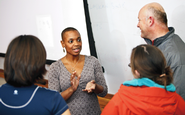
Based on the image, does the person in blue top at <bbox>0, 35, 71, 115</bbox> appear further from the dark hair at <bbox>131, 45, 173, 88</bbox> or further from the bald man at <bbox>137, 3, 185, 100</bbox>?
the bald man at <bbox>137, 3, 185, 100</bbox>

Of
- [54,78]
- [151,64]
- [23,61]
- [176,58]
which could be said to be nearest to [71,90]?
[54,78]

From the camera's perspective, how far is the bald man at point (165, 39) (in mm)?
1042

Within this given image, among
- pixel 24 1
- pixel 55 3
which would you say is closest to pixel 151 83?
pixel 55 3

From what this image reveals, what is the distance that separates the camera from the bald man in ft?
3.42

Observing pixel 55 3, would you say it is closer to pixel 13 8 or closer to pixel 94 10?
pixel 94 10

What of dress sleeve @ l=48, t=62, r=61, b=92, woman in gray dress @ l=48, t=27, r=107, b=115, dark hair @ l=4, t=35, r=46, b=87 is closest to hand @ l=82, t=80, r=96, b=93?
woman in gray dress @ l=48, t=27, r=107, b=115

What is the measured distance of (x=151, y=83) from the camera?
833mm

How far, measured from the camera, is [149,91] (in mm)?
822

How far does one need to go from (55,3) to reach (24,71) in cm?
176

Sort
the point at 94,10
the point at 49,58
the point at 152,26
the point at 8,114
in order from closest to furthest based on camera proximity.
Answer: the point at 8,114, the point at 152,26, the point at 94,10, the point at 49,58

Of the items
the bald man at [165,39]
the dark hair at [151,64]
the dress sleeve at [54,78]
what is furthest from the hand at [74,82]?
the bald man at [165,39]

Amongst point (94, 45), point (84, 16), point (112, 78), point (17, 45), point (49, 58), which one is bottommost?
point (112, 78)

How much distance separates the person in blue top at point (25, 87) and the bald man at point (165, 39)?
792 millimetres

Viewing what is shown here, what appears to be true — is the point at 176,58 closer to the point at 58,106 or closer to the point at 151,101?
the point at 151,101
